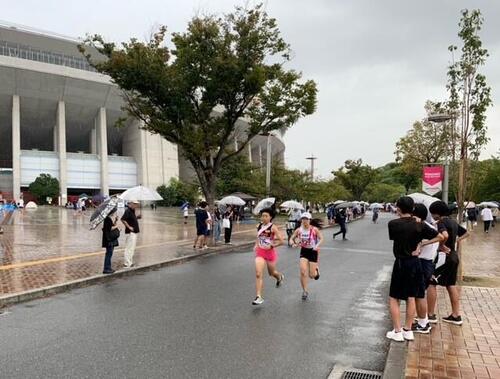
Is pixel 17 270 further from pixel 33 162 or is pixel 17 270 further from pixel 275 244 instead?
pixel 33 162

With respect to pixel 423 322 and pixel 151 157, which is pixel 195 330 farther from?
pixel 151 157

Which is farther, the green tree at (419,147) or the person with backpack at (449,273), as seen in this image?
the green tree at (419,147)

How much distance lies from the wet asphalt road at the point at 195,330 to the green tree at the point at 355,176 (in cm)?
6521

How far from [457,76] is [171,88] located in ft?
35.9

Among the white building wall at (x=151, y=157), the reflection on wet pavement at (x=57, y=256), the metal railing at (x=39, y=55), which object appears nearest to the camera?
the reflection on wet pavement at (x=57, y=256)

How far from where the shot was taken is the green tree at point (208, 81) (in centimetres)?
1861

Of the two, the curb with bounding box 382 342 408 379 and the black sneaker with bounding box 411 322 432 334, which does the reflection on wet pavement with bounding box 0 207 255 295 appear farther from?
the black sneaker with bounding box 411 322 432 334

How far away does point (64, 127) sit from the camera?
66938mm

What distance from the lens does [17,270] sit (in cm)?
1116

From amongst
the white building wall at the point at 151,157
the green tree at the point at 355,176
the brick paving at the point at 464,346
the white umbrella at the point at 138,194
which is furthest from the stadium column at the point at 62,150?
the brick paving at the point at 464,346

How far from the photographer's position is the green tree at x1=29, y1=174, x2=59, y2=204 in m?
63.7

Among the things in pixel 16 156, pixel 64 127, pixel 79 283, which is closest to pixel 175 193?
pixel 64 127

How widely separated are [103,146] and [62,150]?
5.68 metres

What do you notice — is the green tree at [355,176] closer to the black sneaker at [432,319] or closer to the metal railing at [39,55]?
the metal railing at [39,55]
